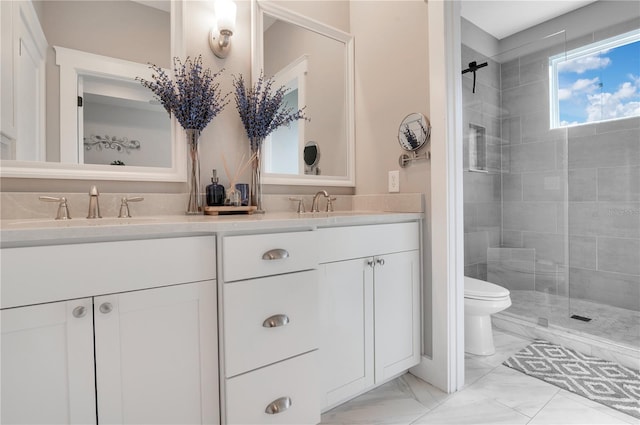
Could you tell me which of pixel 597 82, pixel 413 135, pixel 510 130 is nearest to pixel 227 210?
pixel 413 135

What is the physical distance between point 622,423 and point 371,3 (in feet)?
8.14

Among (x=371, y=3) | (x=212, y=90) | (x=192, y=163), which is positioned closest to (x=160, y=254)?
(x=192, y=163)

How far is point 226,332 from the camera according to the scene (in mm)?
1034

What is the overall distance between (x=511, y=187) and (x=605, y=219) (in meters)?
0.72

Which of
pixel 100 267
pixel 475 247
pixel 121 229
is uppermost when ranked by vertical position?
pixel 121 229

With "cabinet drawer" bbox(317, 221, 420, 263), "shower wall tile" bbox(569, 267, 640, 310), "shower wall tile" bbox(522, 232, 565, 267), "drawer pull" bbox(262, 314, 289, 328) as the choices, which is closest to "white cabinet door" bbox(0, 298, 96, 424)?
"drawer pull" bbox(262, 314, 289, 328)

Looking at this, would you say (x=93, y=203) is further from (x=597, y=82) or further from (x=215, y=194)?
(x=597, y=82)

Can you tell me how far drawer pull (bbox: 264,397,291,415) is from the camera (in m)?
1.11

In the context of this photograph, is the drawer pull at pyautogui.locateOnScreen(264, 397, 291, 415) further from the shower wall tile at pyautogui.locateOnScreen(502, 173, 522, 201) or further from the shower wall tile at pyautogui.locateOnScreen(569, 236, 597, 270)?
the shower wall tile at pyautogui.locateOnScreen(569, 236, 597, 270)

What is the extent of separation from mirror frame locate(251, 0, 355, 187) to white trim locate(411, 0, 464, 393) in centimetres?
62

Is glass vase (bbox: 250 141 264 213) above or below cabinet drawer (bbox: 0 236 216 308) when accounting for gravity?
above

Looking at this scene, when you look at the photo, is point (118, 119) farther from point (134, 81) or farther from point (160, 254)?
point (160, 254)

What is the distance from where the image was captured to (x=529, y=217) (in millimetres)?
2826

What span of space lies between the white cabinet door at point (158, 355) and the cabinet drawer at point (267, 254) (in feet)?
0.35
